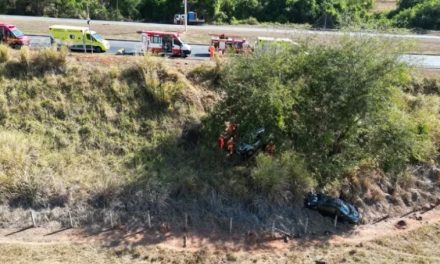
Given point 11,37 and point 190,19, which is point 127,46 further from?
point 190,19

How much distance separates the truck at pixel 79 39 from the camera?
3350cm

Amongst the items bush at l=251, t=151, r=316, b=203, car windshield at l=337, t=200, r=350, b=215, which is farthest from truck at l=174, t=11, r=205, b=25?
car windshield at l=337, t=200, r=350, b=215

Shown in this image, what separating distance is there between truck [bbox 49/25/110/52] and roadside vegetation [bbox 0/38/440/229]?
197 inches

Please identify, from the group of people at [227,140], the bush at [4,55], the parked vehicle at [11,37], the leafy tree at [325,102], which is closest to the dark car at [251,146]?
the group of people at [227,140]

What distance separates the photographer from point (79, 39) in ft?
111

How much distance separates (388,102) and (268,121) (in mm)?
6480

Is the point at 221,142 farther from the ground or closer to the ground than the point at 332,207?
farther from the ground

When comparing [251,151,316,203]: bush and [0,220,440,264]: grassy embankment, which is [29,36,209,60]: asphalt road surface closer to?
[251,151,316,203]: bush

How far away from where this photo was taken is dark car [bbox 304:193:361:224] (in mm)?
24672

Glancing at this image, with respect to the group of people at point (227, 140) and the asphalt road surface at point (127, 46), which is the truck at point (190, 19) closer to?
the asphalt road surface at point (127, 46)

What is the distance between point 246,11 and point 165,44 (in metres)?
23.6

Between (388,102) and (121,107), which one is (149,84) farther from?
(388,102)

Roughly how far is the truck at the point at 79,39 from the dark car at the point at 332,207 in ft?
61.2

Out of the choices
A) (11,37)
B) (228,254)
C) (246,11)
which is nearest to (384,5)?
(246,11)
